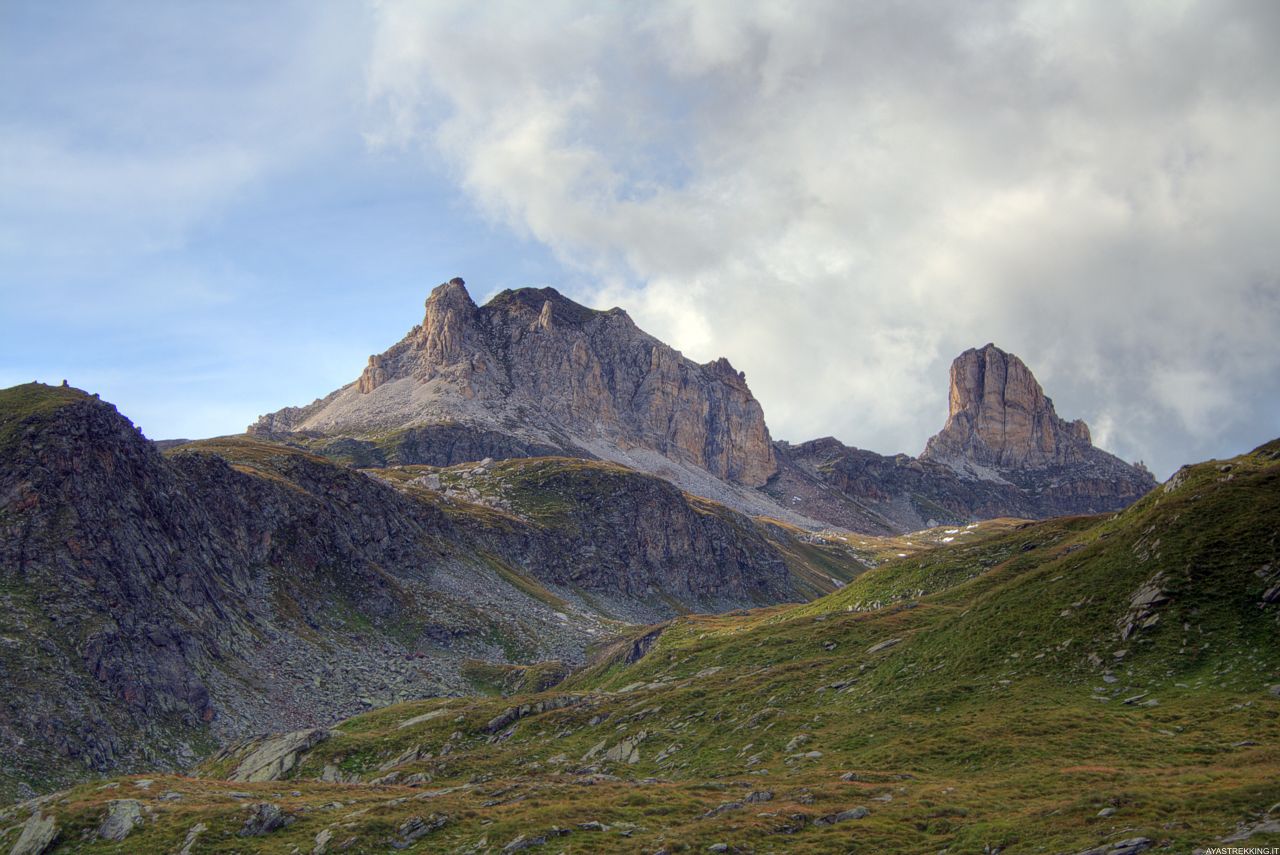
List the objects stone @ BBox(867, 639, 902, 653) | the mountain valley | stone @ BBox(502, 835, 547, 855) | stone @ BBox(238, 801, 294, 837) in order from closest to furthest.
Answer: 1. the mountain valley
2. stone @ BBox(502, 835, 547, 855)
3. stone @ BBox(238, 801, 294, 837)
4. stone @ BBox(867, 639, 902, 653)

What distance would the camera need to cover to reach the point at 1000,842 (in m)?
31.4

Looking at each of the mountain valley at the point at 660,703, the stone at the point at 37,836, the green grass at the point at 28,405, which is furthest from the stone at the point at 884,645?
the green grass at the point at 28,405

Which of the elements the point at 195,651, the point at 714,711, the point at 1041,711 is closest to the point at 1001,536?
the point at 714,711

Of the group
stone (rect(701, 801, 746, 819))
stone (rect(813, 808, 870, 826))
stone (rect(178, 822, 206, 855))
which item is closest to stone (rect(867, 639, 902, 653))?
stone (rect(701, 801, 746, 819))

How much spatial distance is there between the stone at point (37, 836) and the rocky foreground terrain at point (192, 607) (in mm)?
34186

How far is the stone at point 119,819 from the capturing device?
45250mm

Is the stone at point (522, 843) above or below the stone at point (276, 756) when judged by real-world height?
above

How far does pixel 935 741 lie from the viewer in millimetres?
48938

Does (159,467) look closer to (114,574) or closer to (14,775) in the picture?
(114,574)

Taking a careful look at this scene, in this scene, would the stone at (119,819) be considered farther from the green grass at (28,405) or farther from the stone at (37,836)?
the green grass at (28,405)

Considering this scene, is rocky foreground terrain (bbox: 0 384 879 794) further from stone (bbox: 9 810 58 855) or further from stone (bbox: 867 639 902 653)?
stone (bbox: 867 639 902 653)

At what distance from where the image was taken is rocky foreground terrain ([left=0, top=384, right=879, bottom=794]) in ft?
293

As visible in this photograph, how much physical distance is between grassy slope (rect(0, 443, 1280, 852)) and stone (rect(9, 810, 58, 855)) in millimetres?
755

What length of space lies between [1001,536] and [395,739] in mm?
83295
